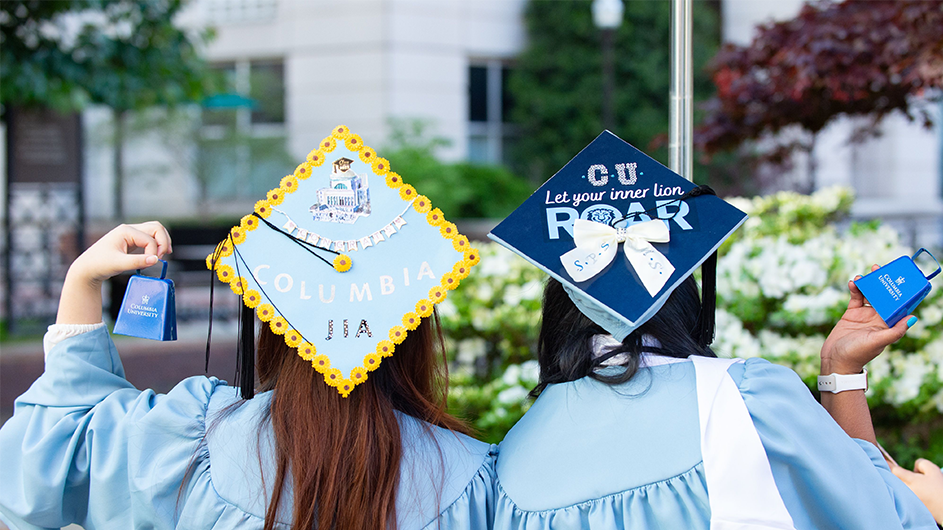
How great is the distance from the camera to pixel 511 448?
147cm

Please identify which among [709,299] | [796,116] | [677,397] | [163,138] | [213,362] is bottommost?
[213,362]

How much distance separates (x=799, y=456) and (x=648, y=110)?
12.4 meters

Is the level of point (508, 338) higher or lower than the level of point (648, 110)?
lower

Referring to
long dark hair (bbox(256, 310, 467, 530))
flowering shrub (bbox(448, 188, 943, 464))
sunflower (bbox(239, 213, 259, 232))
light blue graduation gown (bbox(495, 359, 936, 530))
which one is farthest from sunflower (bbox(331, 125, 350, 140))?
Answer: flowering shrub (bbox(448, 188, 943, 464))

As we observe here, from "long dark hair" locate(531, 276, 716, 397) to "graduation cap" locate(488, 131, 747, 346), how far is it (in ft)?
0.14

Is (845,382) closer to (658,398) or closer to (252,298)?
(658,398)

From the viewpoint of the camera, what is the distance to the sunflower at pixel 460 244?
1470 millimetres

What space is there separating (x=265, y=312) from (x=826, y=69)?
11.2ft

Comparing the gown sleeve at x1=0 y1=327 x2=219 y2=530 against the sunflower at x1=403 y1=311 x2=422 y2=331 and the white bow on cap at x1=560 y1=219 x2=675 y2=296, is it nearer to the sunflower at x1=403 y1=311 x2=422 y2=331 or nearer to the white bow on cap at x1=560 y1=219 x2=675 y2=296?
the sunflower at x1=403 y1=311 x2=422 y2=331

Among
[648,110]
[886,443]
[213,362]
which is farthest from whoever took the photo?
[648,110]

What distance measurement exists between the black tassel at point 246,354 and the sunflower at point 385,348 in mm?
269

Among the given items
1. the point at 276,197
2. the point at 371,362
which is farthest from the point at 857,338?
the point at 276,197

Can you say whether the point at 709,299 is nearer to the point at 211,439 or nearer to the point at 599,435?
the point at 599,435

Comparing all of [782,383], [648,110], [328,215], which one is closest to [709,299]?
[782,383]
